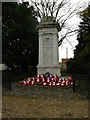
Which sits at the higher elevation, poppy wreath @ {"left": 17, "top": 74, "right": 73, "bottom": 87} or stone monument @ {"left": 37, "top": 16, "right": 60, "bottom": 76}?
stone monument @ {"left": 37, "top": 16, "right": 60, "bottom": 76}

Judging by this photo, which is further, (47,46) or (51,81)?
(47,46)

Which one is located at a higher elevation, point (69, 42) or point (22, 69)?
point (69, 42)

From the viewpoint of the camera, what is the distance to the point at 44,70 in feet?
37.0

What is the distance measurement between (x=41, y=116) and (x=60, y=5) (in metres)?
19.6

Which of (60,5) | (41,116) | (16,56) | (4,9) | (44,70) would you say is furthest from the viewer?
(60,5)

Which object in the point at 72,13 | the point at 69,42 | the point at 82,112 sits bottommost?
the point at 82,112

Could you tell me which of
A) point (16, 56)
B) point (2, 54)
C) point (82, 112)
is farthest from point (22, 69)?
point (82, 112)

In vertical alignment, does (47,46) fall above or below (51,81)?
above

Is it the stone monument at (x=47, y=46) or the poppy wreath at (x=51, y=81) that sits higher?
the stone monument at (x=47, y=46)

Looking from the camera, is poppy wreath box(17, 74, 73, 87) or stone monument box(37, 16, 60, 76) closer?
poppy wreath box(17, 74, 73, 87)

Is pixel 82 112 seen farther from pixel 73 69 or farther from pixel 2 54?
pixel 73 69

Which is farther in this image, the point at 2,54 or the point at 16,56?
the point at 16,56

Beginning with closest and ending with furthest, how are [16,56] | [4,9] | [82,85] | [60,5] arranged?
[82,85], [4,9], [16,56], [60,5]

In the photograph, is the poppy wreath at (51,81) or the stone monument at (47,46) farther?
the stone monument at (47,46)
